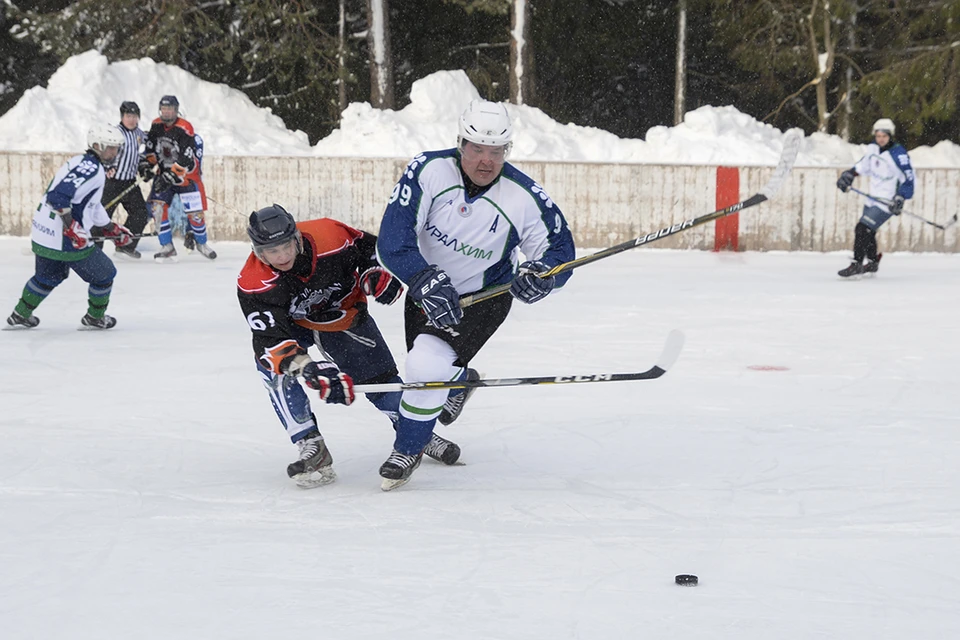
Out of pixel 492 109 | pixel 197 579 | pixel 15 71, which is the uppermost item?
pixel 15 71

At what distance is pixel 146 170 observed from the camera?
10.2 metres

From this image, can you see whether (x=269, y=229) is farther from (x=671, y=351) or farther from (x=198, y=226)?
(x=198, y=226)

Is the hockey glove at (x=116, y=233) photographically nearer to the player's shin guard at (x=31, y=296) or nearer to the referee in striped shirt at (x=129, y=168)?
the player's shin guard at (x=31, y=296)

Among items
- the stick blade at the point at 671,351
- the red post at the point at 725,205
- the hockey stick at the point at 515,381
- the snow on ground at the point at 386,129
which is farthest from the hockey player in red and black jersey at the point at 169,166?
the stick blade at the point at 671,351

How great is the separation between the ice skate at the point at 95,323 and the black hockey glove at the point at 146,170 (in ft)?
11.0

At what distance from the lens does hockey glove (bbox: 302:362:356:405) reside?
11.5 feet

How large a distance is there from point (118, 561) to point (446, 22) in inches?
654

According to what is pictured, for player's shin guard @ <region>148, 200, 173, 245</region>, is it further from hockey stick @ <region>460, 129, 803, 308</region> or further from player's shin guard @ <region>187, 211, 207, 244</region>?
hockey stick @ <region>460, 129, 803, 308</region>

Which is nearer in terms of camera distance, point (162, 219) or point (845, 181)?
point (845, 181)

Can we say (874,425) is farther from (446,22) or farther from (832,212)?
(446,22)

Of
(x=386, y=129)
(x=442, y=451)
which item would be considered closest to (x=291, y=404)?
(x=442, y=451)

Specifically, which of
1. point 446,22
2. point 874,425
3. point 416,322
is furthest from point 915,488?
point 446,22

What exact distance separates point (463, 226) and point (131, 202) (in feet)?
24.4

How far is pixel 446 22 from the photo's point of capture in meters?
18.8
